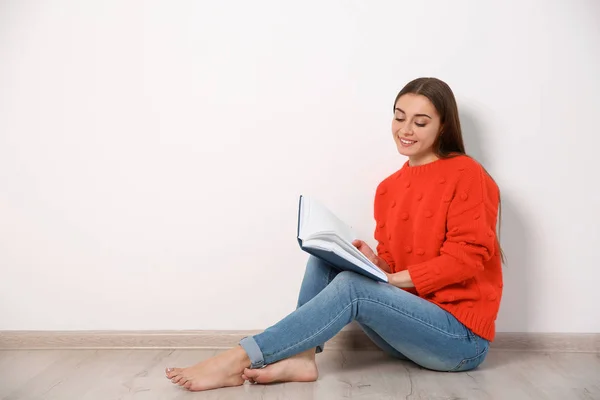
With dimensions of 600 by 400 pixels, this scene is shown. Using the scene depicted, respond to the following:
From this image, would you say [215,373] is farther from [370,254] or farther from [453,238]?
[453,238]

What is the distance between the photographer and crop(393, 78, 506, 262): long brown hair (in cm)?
195

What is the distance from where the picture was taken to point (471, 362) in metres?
1.96

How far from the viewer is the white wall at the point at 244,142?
2.21m

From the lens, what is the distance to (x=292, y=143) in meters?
2.26

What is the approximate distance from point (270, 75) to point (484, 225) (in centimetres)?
89

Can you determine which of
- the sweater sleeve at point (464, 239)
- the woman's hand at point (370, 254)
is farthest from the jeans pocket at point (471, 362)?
the woman's hand at point (370, 254)

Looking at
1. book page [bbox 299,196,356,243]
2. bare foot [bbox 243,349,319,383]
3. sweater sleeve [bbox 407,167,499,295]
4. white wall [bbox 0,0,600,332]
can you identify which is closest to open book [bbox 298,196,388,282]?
book page [bbox 299,196,356,243]

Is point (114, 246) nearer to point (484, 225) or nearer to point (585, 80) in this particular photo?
point (484, 225)

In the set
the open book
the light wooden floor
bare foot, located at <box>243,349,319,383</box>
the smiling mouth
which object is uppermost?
the smiling mouth

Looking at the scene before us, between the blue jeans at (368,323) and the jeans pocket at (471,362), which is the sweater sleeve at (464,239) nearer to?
the blue jeans at (368,323)

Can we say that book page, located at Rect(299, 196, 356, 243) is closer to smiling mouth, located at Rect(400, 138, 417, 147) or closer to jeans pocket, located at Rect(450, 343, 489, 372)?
smiling mouth, located at Rect(400, 138, 417, 147)

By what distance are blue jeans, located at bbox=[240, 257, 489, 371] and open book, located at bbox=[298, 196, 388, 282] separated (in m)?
0.05

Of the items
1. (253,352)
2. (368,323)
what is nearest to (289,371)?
(253,352)

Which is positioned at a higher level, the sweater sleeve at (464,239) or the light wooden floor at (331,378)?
the sweater sleeve at (464,239)
